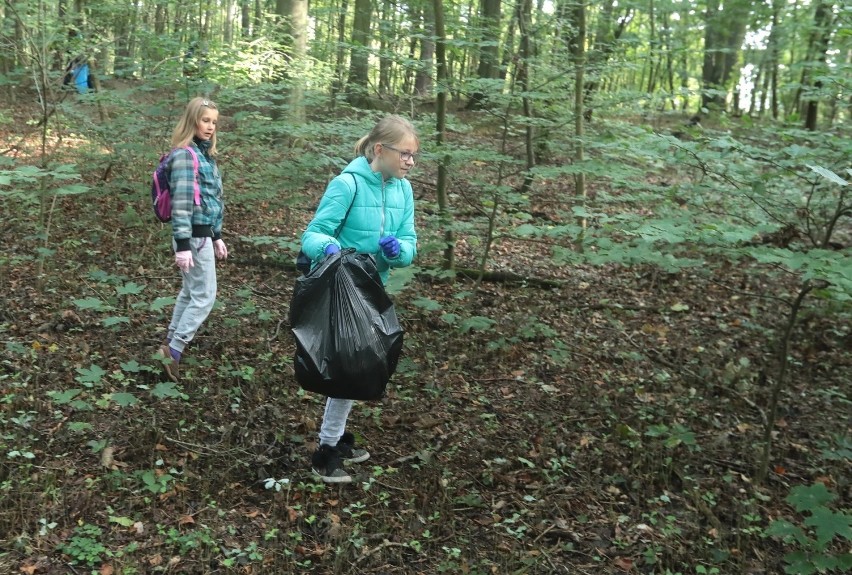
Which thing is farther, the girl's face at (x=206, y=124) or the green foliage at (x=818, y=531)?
the girl's face at (x=206, y=124)

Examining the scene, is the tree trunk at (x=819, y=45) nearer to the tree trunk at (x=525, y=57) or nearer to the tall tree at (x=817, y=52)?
the tall tree at (x=817, y=52)

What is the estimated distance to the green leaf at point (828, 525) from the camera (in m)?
2.87

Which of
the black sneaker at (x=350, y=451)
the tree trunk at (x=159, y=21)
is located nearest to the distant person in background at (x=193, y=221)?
the black sneaker at (x=350, y=451)

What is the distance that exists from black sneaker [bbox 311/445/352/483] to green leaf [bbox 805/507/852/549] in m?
2.40

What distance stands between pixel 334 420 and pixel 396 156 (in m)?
1.55

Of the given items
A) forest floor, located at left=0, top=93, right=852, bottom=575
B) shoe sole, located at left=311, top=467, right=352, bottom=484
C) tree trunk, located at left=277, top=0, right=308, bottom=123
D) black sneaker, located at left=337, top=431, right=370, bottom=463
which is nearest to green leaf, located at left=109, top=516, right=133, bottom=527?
forest floor, located at left=0, top=93, right=852, bottom=575

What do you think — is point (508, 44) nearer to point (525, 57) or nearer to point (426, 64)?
point (525, 57)

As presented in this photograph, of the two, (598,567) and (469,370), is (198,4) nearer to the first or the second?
(469,370)

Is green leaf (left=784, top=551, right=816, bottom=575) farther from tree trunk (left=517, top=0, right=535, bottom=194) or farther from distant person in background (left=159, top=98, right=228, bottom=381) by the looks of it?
distant person in background (left=159, top=98, right=228, bottom=381)

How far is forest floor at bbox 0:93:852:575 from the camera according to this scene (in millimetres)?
3258

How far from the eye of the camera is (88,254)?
264 inches

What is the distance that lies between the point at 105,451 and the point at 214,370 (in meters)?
1.24

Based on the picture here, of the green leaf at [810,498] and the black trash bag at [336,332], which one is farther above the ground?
the black trash bag at [336,332]

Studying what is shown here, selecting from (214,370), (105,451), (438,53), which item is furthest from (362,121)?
(105,451)
